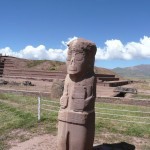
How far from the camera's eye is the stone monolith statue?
758cm

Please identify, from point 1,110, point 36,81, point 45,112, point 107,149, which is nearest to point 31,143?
point 107,149

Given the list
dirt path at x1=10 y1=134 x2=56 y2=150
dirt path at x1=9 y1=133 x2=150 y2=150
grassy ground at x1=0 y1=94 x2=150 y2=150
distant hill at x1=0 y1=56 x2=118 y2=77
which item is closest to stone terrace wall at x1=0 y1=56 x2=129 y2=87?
distant hill at x1=0 y1=56 x2=118 y2=77

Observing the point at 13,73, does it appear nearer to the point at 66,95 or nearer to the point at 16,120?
the point at 16,120

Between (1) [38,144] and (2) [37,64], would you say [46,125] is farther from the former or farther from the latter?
(2) [37,64]

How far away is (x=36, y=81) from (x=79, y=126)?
2711 centimetres

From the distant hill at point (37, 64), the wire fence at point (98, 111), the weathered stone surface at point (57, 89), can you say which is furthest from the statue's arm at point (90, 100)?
the distant hill at point (37, 64)

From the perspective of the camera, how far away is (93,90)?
304 inches

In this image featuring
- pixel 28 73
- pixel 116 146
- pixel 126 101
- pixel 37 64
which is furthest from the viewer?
pixel 37 64

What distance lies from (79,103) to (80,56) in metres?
1.17

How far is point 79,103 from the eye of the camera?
7609 millimetres

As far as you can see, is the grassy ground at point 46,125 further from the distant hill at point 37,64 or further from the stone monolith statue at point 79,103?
the distant hill at point 37,64

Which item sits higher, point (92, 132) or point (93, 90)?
point (93, 90)

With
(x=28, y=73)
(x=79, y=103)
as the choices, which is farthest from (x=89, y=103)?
(x=28, y=73)

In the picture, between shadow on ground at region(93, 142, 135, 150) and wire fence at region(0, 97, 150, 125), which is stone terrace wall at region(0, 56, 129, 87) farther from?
shadow on ground at region(93, 142, 135, 150)
